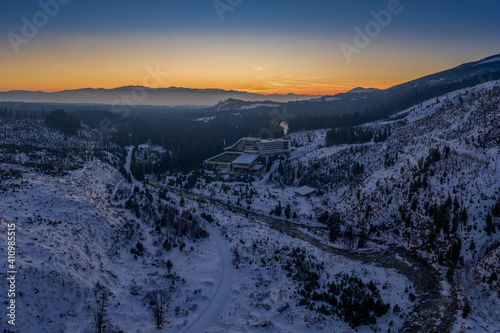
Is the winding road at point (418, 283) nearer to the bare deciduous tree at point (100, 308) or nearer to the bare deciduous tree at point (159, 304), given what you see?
the bare deciduous tree at point (159, 304)

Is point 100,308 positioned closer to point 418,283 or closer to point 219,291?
point 219,291

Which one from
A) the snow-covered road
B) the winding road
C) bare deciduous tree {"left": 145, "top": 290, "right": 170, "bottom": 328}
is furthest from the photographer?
the winding road

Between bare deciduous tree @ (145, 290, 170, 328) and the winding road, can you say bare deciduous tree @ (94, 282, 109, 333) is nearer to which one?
bare deciduous tree @ (145, 290, 170, 328)

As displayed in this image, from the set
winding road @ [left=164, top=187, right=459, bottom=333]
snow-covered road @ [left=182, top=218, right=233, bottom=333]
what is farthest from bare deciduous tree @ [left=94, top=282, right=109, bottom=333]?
winding road @ [left=164, top=187, right=459, bottom=333]

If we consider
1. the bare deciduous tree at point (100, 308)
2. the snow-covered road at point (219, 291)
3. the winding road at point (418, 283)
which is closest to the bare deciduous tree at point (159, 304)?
the snow-covered road at point (219, 291)

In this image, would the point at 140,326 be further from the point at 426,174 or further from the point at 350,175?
the point at 350,175

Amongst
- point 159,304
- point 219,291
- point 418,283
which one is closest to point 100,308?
point 159,304
